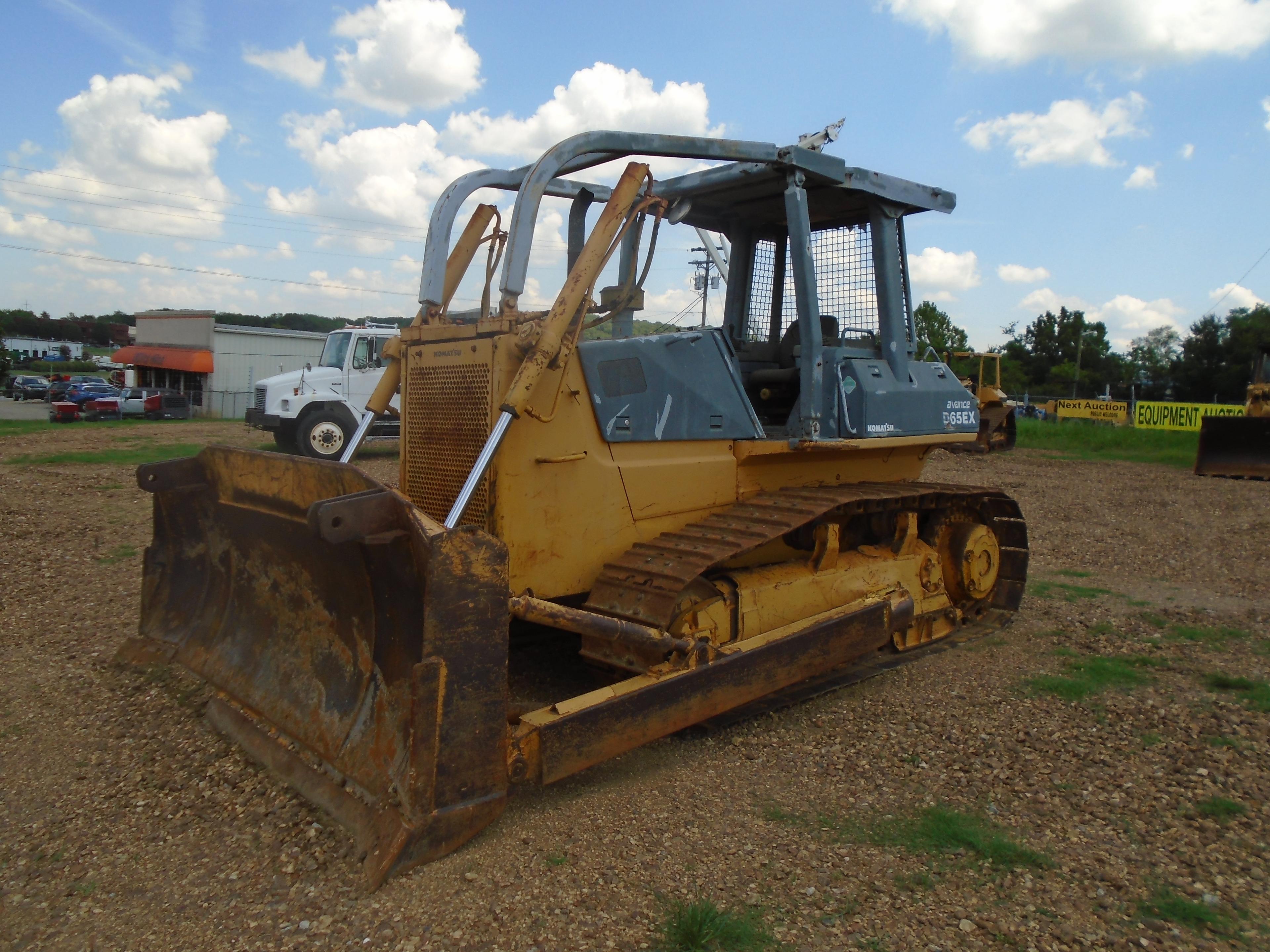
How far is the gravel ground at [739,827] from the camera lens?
2893 millimetres

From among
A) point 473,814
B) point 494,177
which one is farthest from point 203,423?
point 473,814

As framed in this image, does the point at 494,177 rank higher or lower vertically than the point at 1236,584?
higher

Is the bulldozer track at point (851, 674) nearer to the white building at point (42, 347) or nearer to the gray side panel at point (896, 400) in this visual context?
the gray side panel at point (896, 400)

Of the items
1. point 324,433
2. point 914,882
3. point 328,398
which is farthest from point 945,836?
point 328,398

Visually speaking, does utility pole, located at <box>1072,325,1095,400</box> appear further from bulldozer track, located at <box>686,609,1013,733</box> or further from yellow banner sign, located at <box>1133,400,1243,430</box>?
bulldozer track, located at <box>686,609,1013,733</box>

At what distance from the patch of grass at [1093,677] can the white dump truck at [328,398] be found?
1373cm

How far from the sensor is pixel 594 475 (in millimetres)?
4410

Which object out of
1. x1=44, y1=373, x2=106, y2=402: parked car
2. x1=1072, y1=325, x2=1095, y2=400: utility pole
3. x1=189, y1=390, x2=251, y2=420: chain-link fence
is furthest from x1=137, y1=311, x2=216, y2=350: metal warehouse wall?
x1=1072, y1=325, x2=1095, y2=400: utility pole

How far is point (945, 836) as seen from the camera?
347cm

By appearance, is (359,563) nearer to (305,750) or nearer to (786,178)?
(305,750)

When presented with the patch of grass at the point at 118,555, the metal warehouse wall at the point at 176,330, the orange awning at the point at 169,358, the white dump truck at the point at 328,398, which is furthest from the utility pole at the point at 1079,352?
the patch of grass at the point at 118,555

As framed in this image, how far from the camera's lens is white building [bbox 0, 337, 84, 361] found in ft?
297

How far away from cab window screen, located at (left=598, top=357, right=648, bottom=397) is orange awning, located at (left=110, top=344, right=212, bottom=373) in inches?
1597

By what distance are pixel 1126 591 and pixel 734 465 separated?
4708mm
